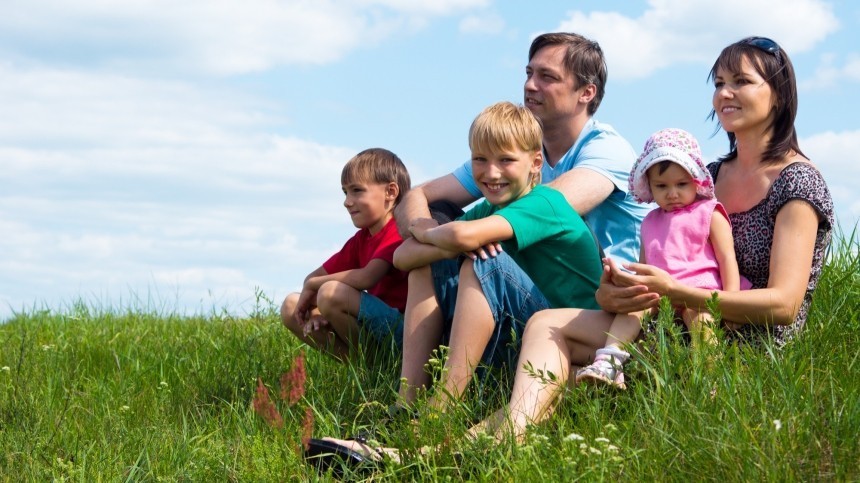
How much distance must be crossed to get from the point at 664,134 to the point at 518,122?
658 mm

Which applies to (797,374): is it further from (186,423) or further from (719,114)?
(186,423)

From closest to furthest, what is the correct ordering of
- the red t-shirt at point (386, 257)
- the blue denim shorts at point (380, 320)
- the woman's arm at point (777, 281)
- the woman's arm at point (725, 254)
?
the woman's arm at point (777, 281) → the woman's arm at point (725, 254) → the blue denim shorts at point (380, 320) → the red t-shirt at point (386, 257)

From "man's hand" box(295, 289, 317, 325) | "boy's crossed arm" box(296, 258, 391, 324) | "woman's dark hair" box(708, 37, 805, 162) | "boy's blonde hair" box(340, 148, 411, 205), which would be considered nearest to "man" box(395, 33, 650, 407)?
"boy's blonde hair" box(340, 148, 411, 205)

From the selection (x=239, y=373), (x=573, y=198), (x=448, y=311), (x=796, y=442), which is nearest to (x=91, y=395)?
(x=239, y=373)

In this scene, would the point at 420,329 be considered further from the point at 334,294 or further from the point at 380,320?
the point at 334,294

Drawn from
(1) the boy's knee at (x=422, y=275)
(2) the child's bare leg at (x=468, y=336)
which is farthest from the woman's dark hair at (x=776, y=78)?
(1) the boy's knee at (x=422, y=275)

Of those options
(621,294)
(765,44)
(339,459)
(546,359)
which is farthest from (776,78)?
(339,459)

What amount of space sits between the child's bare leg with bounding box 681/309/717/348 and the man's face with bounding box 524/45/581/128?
70.0 inches

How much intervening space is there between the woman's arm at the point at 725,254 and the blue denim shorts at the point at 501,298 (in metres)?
0.76

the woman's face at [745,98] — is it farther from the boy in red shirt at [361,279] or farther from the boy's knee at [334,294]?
the boy's knee at [334,294]

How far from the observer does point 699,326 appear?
4.20m

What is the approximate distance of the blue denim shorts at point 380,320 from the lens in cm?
525

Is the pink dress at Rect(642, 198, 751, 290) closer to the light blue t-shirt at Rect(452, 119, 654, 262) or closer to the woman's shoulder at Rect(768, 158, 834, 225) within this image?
the woman's shoulder at Rect(768, 158, 834, 225)

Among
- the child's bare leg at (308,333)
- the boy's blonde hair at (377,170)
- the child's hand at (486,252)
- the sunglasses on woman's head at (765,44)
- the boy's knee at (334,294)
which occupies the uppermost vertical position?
the sunglasses on woman's head at (765,44)
